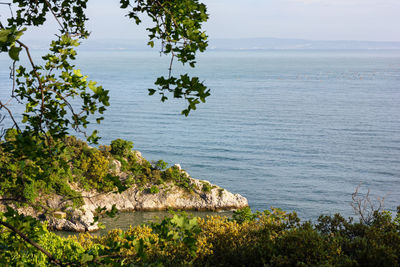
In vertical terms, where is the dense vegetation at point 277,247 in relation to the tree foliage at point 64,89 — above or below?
below

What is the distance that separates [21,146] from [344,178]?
4321 cm

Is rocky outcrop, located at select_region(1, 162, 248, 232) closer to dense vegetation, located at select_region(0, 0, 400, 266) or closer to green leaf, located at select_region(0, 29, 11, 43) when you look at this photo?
dense vegetation, located at select_region(0, 0, 400, 266)

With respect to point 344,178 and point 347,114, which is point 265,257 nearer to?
point 344,178

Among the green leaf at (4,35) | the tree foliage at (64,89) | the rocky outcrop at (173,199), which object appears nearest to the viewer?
the green leaf at (4,35)

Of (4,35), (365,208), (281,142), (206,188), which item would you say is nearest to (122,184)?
(4,35)

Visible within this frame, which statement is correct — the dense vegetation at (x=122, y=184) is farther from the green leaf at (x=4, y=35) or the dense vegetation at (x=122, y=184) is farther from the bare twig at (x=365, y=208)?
the bare twig at (x=365, y=208)

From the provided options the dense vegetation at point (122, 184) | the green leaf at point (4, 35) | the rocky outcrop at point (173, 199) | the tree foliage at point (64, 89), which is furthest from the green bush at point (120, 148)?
the green leaf at point (4, 35)

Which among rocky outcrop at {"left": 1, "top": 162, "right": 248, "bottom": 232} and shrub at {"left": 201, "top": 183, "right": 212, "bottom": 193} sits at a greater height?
shrub at {"left": 201, "top": 183, "right": 212, "bottom": 193}

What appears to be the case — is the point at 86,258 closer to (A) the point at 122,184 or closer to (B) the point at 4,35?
(A) the point at 122,184

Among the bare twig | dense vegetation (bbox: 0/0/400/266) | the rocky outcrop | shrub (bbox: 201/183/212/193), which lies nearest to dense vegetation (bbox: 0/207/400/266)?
dense vegetation (bbox: 0/0/400/266)

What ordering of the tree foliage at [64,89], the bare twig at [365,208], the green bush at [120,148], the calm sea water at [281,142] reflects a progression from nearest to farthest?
the tree foliage at [64,89]
the bare twig at [365,208]
the green bush at [120,148]
the calm sea water at [281,142]

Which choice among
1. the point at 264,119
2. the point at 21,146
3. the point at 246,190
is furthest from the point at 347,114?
the point at 21,146

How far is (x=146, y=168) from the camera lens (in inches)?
1123

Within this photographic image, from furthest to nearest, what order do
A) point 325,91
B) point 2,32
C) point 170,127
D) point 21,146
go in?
point 325,91 < point 170,127 < point 21,146 < point 2,32
